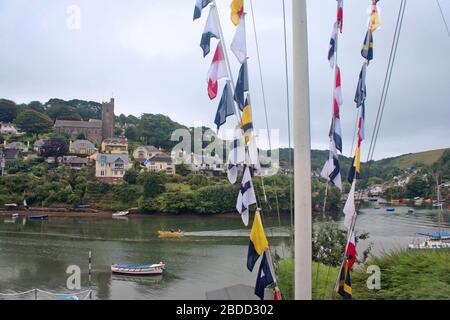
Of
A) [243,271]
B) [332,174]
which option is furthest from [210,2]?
[243,271]

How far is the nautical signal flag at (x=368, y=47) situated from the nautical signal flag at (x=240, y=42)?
807mm

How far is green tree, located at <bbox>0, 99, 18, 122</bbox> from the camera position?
4679cm

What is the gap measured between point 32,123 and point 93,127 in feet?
20.1

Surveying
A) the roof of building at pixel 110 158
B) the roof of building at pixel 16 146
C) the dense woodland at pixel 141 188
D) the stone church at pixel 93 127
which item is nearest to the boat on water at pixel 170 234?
the dense woodland at pixel 141 188

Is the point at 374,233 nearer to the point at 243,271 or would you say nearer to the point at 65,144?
the point at 243,271

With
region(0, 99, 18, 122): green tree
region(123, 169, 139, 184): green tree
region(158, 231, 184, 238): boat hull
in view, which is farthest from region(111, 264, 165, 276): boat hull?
region(0, 99, 18, 122): green tree

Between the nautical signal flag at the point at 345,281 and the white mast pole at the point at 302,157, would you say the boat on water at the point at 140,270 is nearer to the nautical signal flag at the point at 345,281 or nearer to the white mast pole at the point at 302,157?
the nautical signal flag at the point at 345,281

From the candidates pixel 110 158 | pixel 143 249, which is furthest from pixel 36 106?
pixel 143 249

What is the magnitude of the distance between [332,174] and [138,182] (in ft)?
90.5

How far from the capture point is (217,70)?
216 centimetres

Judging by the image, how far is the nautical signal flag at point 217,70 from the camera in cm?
216

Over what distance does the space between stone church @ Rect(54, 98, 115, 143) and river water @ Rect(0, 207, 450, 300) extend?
822 inches

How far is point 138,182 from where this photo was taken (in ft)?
95.9

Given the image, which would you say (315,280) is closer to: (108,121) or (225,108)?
(225,108)
